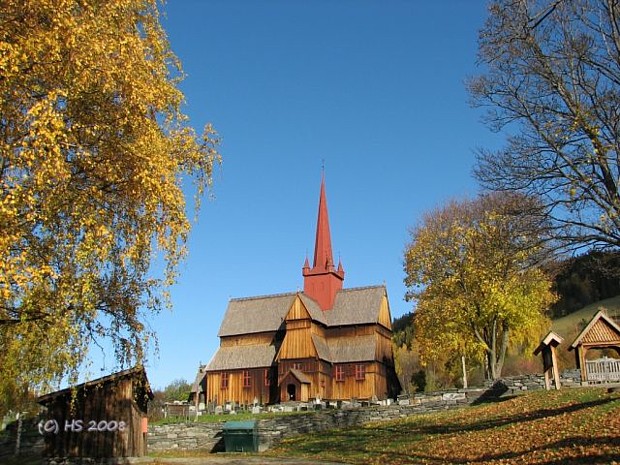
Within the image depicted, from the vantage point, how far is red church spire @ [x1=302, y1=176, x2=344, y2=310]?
55281 millimetres

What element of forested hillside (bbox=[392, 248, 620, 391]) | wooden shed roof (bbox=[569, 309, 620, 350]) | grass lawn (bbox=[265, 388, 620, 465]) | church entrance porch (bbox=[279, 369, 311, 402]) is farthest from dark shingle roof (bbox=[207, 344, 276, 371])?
wooden shed roof (bbox=[569, 309, 620, 350])

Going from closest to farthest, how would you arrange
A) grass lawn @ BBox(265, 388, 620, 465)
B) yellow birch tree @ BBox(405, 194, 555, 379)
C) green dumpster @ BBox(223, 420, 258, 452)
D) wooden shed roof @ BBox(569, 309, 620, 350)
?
grass lawn @ BBox(265, 388, 620, 465) → green dumpster @ BBox(223, 420, 258, 452) → wooden shed roof @ BBox(569, 309, 620, 350) → yellow birch tree @ BBox(405, 194, 555, 379)

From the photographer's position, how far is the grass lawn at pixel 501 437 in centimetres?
1473

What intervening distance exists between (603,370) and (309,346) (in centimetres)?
2522

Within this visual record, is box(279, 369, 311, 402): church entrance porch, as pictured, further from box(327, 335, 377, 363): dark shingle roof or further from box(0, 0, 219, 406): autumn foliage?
box(0, 0, 219, 406): autumn foliage

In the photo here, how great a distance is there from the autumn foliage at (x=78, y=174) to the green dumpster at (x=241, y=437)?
14.4 m

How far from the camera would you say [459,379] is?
54.5 m

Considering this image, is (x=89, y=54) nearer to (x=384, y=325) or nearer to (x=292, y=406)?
(x=292, y=406)

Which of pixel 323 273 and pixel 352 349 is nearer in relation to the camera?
pixel 352 349

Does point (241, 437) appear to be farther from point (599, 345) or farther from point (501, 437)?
point (599, 345)

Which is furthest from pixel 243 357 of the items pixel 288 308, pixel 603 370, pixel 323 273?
pixel 603 370

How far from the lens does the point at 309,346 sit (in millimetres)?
48719

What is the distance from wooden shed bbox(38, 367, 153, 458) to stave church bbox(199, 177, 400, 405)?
25.5m

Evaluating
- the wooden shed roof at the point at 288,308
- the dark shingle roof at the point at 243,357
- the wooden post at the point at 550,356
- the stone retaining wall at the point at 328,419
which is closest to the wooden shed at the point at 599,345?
the wooden post at the point at 550,356
